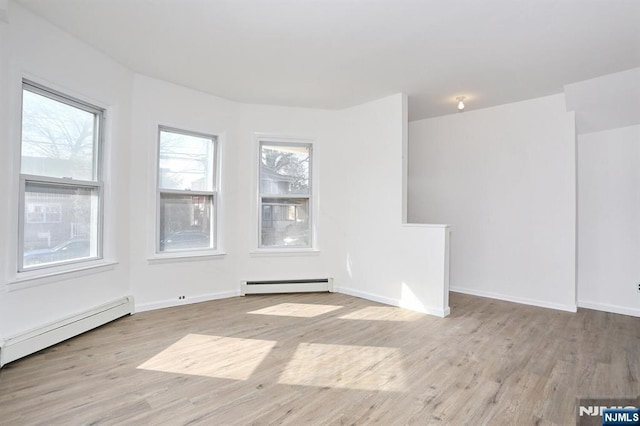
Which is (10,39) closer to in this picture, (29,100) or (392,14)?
(29,100)

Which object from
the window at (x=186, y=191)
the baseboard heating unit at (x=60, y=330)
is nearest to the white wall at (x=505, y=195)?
the window at (x=186, y=191)

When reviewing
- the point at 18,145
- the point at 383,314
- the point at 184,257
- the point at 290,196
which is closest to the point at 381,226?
the point at 383,314

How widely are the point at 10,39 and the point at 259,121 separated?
2.71 metres

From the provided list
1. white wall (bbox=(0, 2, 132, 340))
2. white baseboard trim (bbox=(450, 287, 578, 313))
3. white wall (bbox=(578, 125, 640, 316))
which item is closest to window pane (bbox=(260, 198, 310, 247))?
white wall (bbox=(0, 2, 132, 340))

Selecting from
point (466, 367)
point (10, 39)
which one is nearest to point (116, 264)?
point (10, 39)

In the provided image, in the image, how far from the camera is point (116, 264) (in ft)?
11.7

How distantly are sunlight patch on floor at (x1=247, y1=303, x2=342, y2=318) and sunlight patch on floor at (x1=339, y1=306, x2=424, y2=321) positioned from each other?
324 millimetres

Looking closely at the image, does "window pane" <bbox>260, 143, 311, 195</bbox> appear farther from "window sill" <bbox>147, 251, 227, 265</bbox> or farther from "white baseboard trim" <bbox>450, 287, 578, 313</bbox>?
"white baseboard trim" <bbox>450, 287, 578, 313</bbox>

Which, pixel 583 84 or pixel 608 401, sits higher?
pixel 583 84

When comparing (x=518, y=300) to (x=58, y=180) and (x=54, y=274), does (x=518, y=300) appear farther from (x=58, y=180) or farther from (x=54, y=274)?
(x=58, y=180)

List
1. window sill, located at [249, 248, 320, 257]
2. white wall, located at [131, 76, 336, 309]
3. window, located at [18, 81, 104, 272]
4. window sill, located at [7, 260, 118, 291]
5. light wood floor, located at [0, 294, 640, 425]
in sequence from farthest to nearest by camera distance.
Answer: window sill, located at [249, 248, 320, 257], white wall, located at [131, 76, 336, 309], window, located at [18, 81, 104, 272], window sill, located at [7, 260, 118, 291], light wood floor, located at [0, 294, 640, 425]

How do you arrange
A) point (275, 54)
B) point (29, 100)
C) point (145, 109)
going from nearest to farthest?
point (29, 100)
point (275, 54)
point (145, 109)

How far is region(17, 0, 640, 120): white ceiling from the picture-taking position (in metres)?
2.49

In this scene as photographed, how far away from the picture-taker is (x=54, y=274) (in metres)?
2.85
